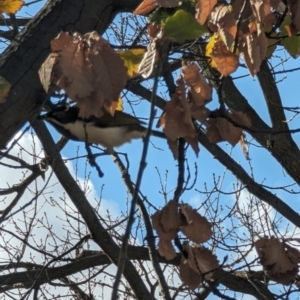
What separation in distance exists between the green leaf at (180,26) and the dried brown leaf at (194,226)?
0.59 meters

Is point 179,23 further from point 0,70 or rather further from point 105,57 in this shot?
point 0,70

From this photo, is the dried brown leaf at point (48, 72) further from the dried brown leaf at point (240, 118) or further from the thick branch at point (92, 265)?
the thick branch at point (92, 265)

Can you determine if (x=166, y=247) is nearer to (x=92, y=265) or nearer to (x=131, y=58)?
(x=131, y=58)

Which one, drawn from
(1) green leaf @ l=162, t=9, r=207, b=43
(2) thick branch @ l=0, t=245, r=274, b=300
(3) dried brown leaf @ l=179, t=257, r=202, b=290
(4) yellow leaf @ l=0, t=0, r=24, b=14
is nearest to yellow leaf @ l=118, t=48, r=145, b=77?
(4) yellow leaf @ l=0, t=0, r=24, b=14

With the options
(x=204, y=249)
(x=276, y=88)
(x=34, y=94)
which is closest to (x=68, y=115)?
(x=34, y=94)

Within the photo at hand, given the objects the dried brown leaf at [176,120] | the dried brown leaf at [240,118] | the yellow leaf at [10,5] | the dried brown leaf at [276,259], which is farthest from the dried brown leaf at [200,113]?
the yellow leaf at [10,5]

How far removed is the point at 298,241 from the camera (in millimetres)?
2061

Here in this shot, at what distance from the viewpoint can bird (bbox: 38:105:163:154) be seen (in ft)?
11.5

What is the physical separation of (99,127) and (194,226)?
1.84 meters

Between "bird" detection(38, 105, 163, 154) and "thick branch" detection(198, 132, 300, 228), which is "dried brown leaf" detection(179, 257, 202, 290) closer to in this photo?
"bird" detection(38, 105, 163, 154)

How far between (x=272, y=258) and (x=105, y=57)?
0.84 m

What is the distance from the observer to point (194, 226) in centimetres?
191

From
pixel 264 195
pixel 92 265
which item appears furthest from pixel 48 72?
pixel 92 265

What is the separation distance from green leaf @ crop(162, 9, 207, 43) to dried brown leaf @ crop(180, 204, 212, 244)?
590mm
